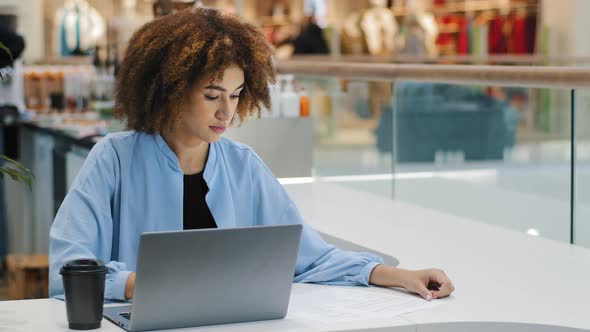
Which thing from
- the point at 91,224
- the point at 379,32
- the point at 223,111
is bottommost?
the point at 91,224

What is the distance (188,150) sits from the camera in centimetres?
254

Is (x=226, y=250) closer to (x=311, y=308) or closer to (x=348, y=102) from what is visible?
(x=311, y=308)

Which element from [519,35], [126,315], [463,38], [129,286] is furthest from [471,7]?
[126,315]

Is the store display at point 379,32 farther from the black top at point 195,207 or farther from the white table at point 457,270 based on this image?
the black top at point 195,207

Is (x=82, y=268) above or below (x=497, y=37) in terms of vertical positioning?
below

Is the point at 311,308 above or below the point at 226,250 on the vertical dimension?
below

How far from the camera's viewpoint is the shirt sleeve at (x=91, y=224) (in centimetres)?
225

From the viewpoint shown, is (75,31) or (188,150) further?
(75,31)

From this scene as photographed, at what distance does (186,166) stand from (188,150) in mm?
38

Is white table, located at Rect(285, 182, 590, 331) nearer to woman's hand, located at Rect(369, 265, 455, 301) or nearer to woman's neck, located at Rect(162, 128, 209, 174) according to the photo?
woman's hand, located at Rect(369, 265, 455, 301)

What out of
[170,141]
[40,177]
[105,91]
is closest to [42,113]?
[105,91]

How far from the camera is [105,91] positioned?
789 centimetres

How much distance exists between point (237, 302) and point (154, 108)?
2.07 ft

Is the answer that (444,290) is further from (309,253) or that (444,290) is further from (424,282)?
(309,253)
